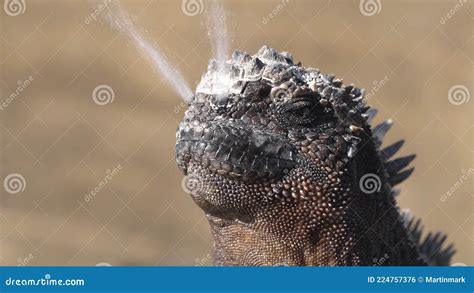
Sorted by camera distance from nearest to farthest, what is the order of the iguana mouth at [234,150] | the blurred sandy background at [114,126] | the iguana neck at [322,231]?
the iguana mouth at [234,150] → the iguana neck at [322,231] → the blurred sandy background at [114,126]

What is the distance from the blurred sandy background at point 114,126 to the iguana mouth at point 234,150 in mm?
7651

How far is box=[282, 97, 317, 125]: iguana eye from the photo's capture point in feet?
13.3

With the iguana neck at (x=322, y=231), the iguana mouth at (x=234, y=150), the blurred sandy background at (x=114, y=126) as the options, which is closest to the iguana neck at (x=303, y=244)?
the iguana neck at (x=322, y=231)

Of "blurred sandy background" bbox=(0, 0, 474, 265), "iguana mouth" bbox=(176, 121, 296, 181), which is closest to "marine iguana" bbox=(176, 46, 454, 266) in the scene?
"iguana mouth" bbox=(176, 121, 296, 181)

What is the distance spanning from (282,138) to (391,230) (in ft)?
3.65

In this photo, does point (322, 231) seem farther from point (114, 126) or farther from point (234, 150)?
point (114, 126)

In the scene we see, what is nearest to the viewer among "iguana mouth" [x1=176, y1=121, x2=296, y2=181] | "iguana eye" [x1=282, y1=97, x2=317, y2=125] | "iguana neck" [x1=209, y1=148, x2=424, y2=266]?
"iguana mouth" [x1=176, y1=121, x2=296, y2=181]

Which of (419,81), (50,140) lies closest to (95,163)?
(50,140)

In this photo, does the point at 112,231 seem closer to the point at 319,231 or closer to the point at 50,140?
the point at 50,140

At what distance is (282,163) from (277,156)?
5 cm

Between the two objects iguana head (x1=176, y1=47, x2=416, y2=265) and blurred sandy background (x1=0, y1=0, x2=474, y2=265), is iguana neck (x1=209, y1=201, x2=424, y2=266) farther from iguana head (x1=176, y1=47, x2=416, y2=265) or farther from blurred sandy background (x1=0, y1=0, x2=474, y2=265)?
blurred sandy background (x1=0, y1=0, x2=474, y2=265)

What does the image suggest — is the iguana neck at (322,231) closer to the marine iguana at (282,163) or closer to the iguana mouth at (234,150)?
the marine iguana at (282,163)

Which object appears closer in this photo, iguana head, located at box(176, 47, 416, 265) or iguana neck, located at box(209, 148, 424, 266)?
iguana head, located at box(176, 47, 416, 265)

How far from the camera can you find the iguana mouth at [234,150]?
3850 mm
